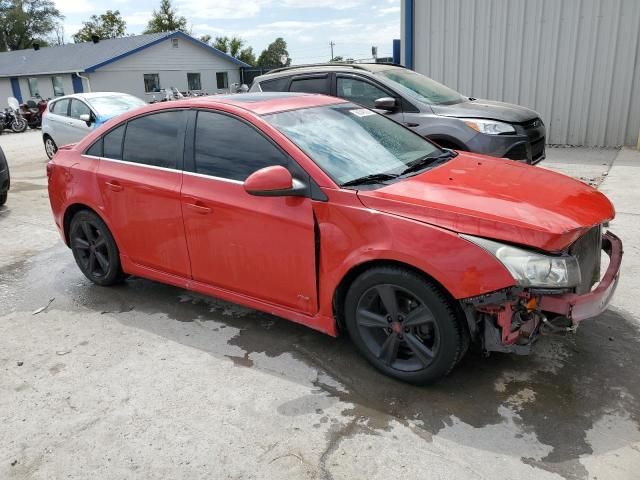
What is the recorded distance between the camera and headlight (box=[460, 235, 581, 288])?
266 cm

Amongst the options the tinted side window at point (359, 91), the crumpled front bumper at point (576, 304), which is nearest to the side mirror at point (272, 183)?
the crumpled front bumper at point (576, 304)

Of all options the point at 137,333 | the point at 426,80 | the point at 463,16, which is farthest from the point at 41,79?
the point at 137,333

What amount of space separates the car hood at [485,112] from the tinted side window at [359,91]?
795 millimetres

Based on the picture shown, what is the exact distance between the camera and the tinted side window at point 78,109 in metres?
11.8

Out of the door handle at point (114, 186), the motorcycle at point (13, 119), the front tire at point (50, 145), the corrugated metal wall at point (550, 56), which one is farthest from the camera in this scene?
the motorcycle at point (13, 119)

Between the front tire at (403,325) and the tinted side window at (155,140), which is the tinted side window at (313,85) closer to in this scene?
the tinted side window at (155,140)

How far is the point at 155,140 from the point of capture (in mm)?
4066

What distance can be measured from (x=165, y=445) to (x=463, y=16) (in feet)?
37.4

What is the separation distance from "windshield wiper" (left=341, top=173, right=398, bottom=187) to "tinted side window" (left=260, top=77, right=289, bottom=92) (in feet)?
16.0

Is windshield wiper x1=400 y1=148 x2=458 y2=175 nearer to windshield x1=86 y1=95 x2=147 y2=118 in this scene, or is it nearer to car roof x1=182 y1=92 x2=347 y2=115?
car roof x1=182 y1=92 x2=347 y2=115

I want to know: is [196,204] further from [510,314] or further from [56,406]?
[510,314]

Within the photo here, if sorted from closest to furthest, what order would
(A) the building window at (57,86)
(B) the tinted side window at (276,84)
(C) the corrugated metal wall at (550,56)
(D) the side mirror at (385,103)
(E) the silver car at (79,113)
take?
(D) the side mirror at (385,103)
(B) the tinted side window at (276,84)
(C) the corrugated metal wall at (550,56)
(E) the silver car at (79,113)
(A) the building window at (57,86)

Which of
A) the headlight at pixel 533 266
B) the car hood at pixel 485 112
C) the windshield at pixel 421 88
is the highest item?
the windshield at pixel 421 88

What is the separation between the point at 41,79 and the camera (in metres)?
35.0
